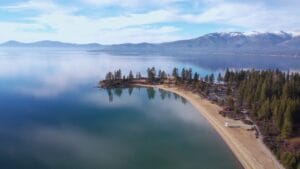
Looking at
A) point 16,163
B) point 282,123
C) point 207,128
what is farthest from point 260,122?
point 16,163

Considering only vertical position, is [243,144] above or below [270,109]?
below

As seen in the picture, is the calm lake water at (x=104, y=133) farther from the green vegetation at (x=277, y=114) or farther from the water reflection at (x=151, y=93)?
the green vegetation at (x=277, y=114)

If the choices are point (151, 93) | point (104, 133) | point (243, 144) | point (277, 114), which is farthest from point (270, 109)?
point (151, 93)

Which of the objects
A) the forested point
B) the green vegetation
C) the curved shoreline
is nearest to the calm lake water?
the curved shoreline

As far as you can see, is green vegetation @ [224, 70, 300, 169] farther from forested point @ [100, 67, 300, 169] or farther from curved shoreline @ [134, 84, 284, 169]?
curved shoreline @ [134, 84, 284, 169]

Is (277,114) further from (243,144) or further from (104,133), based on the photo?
(104,133)
